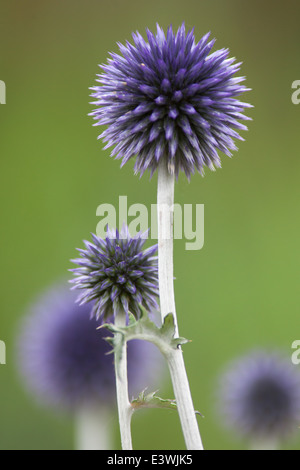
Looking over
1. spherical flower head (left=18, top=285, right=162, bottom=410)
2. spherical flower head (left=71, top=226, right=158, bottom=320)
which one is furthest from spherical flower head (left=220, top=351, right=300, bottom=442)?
spherical flower head (left=71, top=226, right=158, bottom=320)

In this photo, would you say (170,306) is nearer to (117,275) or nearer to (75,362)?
(117,275)

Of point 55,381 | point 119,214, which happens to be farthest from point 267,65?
point 55,381

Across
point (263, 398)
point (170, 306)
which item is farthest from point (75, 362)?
point (170, 306)

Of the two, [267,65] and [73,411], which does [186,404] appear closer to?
[73,411]

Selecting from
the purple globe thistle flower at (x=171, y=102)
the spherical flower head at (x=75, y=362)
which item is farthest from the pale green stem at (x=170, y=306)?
the spherical flower head at (x=75, y=362)

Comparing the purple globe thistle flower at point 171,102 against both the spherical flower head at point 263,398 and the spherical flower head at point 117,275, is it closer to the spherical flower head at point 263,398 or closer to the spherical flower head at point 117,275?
the spherical flower head at point 117,275
